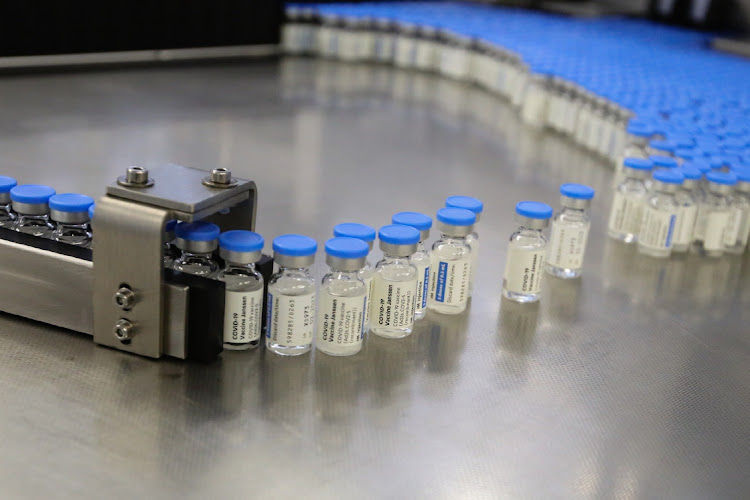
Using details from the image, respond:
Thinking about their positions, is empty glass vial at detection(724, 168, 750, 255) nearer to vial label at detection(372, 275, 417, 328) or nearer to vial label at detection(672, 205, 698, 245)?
vial label at detection(672, 205, 698, 245)

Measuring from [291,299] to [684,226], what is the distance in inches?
42.3

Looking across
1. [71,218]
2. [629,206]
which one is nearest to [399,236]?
[71,218]

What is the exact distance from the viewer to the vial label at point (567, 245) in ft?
5.95

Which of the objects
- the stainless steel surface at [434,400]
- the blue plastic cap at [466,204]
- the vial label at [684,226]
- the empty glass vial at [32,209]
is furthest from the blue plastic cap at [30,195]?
the vial label at [684,226]

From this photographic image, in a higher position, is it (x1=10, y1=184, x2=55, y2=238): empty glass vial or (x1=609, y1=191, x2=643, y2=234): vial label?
(x1=10, y1=184, x2=55, y2=238): empty glass vial

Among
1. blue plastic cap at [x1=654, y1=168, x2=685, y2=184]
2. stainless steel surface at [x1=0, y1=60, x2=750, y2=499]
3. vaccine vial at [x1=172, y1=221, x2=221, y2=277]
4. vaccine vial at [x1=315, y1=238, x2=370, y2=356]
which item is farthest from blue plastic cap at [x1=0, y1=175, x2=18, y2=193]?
blue plastic cap at [x1=654, y1=168, x2=685, y2=184]

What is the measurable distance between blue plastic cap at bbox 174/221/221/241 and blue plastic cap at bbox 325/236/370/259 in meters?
0.17

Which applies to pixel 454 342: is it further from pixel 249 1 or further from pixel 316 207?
pixel 249 1

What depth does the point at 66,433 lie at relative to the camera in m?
1.15

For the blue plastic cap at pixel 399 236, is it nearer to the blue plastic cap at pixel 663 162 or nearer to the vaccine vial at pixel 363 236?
the vaccine vial at pixel 363 236

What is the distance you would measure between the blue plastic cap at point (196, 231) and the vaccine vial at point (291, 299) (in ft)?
0.30

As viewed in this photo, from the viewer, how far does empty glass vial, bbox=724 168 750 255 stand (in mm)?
2025

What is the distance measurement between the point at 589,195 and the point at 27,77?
2.45 metres

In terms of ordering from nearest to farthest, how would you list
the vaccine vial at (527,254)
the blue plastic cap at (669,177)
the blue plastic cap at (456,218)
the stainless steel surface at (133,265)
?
the stainless steel surface at (133,265) < the blue plastic cap at (456,218) < the vaccine vial at (527,254) < the blue plastic cap at (669,177)
